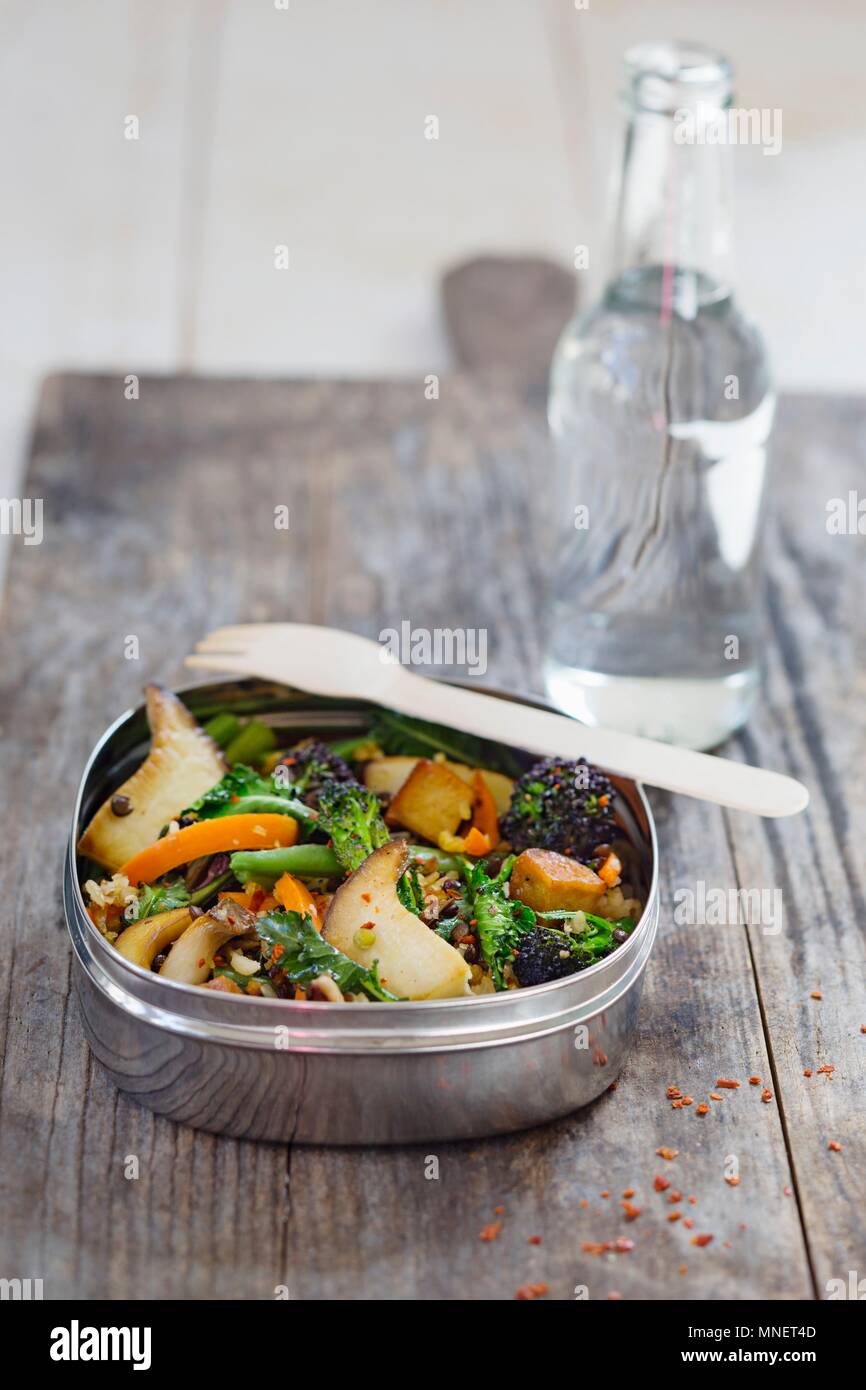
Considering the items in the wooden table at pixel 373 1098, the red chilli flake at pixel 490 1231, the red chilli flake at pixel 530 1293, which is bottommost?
the red chilli flake at pixel 530 1293

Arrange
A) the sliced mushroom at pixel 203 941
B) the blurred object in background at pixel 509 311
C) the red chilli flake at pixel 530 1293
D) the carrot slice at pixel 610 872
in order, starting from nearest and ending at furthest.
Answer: the red chilli flake at pixel 530 1293 < the sliced mushroom at pixel 203 941 < the carrot slice at pixel 610 872 < the blurred object in background at pixel 509 311

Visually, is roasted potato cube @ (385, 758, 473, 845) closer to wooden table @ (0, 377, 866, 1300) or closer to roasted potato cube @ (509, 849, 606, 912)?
roasted potato cube @ (509, 849, 606, 912)

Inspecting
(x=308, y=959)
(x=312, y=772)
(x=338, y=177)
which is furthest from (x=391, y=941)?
(x=338, y=177)

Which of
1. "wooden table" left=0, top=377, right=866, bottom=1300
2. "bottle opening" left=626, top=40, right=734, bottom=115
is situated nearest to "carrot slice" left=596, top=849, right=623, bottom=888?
"wooden table" left=0, top=377, right=866, bottom=1300

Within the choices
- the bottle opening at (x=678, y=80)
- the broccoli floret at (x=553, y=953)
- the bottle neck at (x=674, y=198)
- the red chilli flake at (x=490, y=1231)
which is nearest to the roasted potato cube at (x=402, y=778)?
the broccoli floret at (x=553, y=953)

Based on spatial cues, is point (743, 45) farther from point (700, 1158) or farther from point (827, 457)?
point (700, 1158)

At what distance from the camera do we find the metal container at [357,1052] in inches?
44.8

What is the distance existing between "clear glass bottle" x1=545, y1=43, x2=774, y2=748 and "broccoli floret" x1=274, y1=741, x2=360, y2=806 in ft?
0.84

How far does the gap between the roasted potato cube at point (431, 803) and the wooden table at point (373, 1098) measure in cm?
23

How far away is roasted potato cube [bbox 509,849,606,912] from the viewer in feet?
4.29

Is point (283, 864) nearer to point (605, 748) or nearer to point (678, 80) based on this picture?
point (605, 748)

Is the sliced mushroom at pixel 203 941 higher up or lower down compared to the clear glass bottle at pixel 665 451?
lower down

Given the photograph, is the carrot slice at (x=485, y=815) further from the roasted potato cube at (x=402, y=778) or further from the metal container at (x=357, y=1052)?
the metal container at (x=357, y=1052)

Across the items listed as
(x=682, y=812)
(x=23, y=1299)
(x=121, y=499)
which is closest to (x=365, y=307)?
(x=121, y=499)
